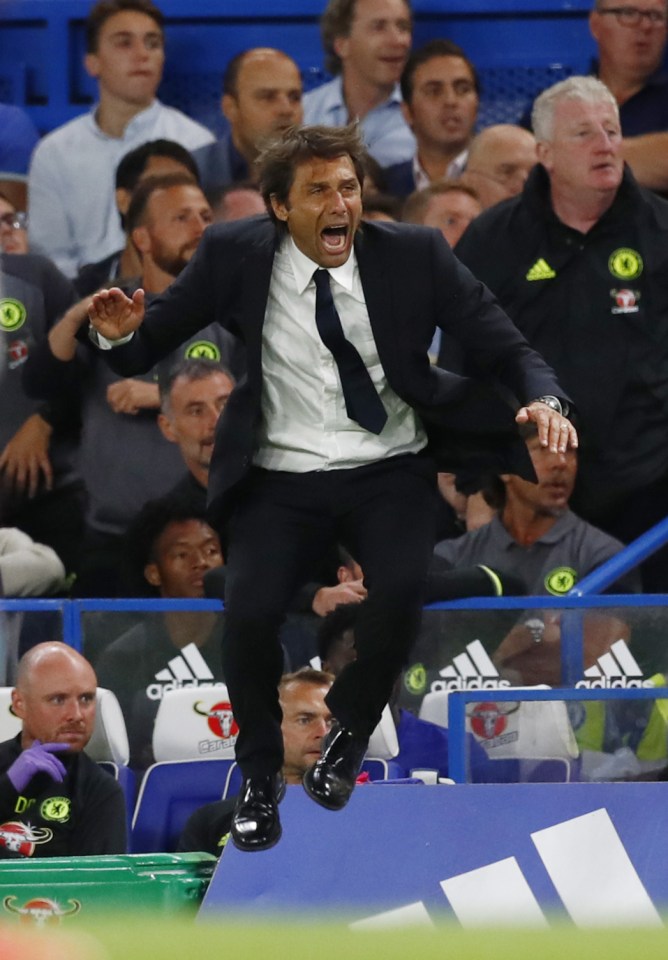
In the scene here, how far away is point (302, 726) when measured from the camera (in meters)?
5.53

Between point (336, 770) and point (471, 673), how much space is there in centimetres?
172

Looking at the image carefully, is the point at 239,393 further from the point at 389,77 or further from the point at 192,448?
the point at 389,77

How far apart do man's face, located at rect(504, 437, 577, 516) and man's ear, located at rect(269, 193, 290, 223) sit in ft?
7.23

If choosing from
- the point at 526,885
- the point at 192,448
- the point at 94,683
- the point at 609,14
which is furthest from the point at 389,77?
the point at 526,885

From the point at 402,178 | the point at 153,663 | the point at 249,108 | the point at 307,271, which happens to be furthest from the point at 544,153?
the point at 307,271

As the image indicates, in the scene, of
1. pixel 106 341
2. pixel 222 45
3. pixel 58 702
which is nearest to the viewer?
pixel 106 341


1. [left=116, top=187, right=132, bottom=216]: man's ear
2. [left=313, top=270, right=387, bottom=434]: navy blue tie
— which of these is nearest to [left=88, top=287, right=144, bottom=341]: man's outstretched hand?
[left=313, top=270, right=387, bottom=434]: navy blue tie

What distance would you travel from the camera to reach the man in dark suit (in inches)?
160

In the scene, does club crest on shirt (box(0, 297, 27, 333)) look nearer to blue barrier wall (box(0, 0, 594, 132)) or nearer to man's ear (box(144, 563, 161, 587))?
man's ear (box(144, 563, 161, 587))

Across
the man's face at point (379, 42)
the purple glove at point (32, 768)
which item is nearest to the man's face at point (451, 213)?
the man's face at point (379, 42)

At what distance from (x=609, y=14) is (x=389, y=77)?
0.94m

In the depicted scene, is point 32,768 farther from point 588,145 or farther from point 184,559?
point 588,145

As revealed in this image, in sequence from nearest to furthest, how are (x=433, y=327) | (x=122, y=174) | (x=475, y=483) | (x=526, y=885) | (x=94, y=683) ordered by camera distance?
(x=433, y=327) < (x=526, y=885) < (x=94, y=683) < (x=475, y=483) < (x=122, y=174)

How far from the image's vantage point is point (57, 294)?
6801mm
